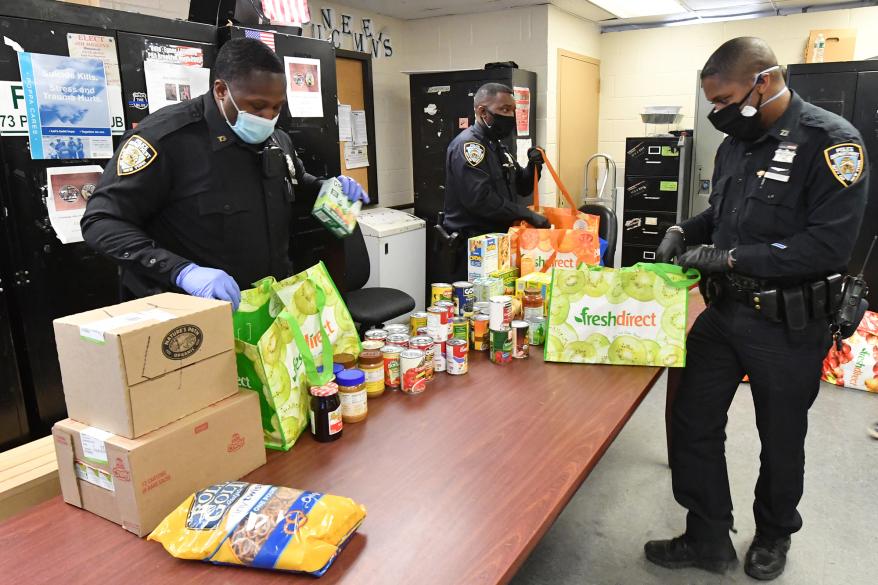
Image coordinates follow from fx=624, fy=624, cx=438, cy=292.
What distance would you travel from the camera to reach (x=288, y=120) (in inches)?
124

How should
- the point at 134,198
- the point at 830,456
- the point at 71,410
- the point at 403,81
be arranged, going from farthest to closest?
the point at 403,81 → the point at 830,456 → the point at 134,198 → the point at 71,410

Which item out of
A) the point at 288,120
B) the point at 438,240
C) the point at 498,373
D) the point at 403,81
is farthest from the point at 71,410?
the point at 403,81

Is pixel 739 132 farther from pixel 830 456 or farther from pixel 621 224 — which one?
pixel 621 224

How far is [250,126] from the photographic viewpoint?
1.84 m

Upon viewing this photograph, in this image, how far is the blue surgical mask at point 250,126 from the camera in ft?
5.97

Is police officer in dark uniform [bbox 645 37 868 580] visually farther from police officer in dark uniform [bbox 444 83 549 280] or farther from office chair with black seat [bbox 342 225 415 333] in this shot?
office chair with black seat [bbox 342 225 415 333]

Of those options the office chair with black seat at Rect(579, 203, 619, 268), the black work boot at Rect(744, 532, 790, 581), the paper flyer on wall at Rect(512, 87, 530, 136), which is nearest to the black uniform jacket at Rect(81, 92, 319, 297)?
the black work boot at Rect(744, 532, 790, 581)

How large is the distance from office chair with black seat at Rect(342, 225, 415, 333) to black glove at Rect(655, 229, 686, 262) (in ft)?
5.02

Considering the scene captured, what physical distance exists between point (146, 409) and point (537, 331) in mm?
1304

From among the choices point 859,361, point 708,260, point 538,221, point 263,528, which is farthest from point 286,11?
point 859,361

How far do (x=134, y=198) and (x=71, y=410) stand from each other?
0.71 meters

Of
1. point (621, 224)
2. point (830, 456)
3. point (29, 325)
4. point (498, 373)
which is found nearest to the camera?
point (498, 373)

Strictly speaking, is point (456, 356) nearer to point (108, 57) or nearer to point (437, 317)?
point (437, 317)

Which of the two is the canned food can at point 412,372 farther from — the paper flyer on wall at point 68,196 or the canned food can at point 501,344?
the paper flyer on wall at point 68,196
